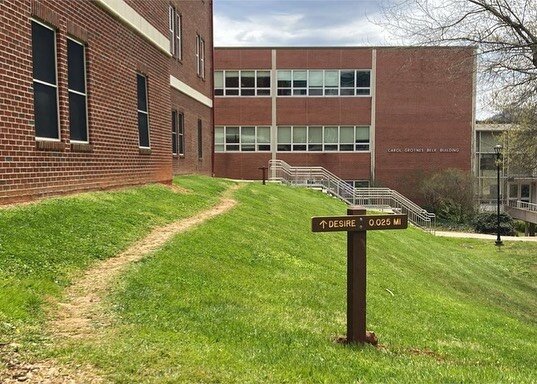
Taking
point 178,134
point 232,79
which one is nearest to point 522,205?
point 232,79

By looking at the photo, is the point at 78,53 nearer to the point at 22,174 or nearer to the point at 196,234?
the point at 22,174

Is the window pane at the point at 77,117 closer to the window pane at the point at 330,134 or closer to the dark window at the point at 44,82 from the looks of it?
the dark window at the point at 44,82

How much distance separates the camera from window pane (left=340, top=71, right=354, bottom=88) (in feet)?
129

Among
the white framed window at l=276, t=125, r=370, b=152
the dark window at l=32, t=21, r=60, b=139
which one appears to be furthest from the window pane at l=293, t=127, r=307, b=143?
the dark window at l=32, t=21, r=60, b=139

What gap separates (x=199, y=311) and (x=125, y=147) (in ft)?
24.7

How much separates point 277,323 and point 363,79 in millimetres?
36574

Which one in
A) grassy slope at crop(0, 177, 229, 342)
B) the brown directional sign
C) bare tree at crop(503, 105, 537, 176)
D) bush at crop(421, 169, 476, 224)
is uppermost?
bare tree at crop(503, 105, 537, 176)

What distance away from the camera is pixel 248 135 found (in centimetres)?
3962

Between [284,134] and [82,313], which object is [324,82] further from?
[82,313]

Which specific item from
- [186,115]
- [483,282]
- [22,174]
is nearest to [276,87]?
[186,115]

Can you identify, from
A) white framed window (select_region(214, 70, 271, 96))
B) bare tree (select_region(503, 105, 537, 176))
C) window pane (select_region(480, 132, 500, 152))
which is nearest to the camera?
bare tree (select_region(503, 105, 537, 176))

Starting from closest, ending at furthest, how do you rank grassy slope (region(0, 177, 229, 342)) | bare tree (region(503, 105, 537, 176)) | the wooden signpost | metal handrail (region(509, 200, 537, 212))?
grassy slope (region(0, 177, 229, 342))
the wooden signpost
bare tree (region(503, 105, 537, 176))
metal handrail (region(509, 200, 537, 212))

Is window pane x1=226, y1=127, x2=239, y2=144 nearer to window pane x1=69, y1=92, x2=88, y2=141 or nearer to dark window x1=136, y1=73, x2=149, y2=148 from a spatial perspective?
dark window x1=136, y1=73, x2=149, y2=148

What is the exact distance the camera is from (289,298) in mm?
6348
